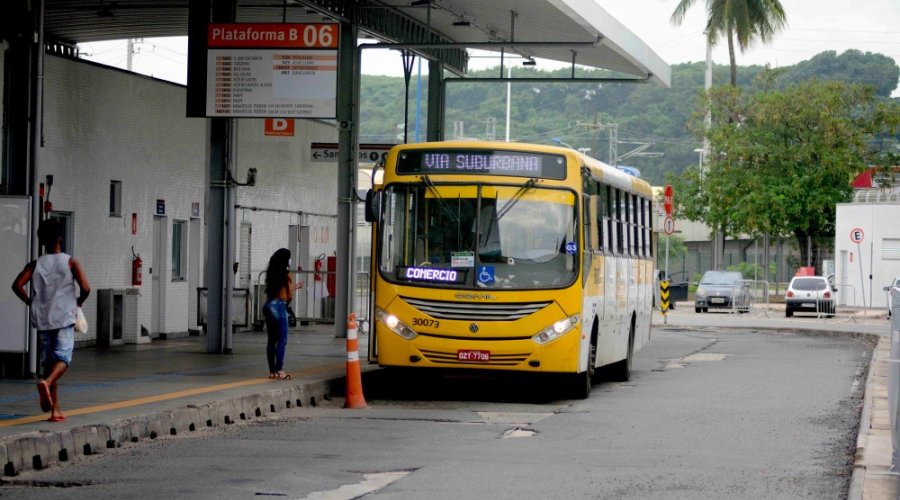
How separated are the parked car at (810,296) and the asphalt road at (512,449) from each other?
1147 inches

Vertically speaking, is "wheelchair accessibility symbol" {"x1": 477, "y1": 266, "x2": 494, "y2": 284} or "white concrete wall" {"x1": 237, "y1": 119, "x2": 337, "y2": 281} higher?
"white concrete wall" {"x1": 237, "y1": 119, "x2": 337, "y2": 281}

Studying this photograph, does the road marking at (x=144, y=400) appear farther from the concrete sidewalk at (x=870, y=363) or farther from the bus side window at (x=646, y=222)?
the bus side window at (x=646, y=222)

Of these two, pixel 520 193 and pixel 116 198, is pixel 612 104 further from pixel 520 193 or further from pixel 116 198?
pixel 520 193

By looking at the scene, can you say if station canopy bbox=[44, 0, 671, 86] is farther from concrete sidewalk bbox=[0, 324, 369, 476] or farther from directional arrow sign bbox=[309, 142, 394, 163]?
concrete sidewalk bbox=[0, 324, 369, 476]

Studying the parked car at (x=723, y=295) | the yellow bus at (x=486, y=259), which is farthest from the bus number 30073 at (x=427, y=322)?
the parked car at (x=723, y=295)

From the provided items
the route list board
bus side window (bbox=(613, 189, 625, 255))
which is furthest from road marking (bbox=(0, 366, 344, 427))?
bus side window (bbox=(613, 189, 625, 255))

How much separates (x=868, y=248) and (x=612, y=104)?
60.6 m

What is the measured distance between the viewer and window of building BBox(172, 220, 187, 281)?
28.3 m

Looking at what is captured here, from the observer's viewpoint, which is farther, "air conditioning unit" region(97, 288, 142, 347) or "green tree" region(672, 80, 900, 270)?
"green tree" region(672, 80, 900, 270)

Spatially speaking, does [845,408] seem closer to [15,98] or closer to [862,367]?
[862,367]

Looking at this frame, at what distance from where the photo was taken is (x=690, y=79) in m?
119

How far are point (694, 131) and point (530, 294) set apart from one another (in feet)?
164

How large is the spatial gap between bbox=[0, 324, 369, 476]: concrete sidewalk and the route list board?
11.5ft

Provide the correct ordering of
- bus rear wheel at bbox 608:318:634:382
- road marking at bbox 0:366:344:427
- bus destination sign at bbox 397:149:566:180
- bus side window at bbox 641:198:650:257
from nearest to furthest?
road marking at bbox 0:366:344:427, bus destination sign at bbox 397:149:566:180, bus rear wheel at bbox 608:318:634:382, bus side window at bbox 641:198:650:257
